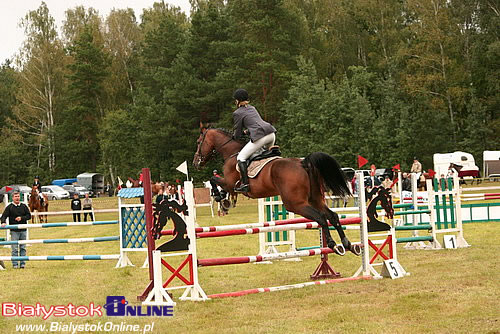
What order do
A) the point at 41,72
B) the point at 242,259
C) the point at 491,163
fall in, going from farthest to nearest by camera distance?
the point at 41,72 < the point at 491,163 < the point at 242,259

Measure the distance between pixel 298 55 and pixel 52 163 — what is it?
2689 centimetres

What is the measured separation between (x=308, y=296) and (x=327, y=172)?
1559mm

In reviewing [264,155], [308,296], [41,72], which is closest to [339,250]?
[308,296]

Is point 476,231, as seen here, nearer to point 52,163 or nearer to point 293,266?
point 293,266

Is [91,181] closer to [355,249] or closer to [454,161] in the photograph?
[454,161]

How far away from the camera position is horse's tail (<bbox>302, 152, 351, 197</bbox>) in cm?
861

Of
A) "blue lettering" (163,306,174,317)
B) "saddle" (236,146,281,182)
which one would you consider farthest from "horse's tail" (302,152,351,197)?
"blue lettering" (163,306,174,317)

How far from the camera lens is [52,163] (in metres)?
65.5

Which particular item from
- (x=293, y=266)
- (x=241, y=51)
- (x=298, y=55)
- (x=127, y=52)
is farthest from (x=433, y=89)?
(x=293, y=266)

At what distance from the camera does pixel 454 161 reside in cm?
4434

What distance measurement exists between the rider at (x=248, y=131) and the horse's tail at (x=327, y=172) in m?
0.78

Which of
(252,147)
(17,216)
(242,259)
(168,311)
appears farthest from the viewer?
(17,216)

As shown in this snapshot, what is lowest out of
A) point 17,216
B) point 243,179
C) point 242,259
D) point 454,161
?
point 242,259

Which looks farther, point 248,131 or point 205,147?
point 205,147
